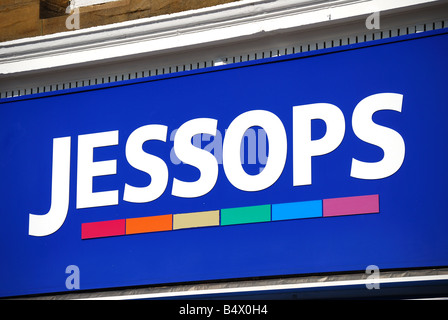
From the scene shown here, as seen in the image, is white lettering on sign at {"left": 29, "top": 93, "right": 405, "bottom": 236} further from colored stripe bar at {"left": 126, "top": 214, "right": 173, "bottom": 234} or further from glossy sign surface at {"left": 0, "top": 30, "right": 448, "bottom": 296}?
colored stripe bar at {"left": 126, "top": 214, "right": 173, "bottom": 234}

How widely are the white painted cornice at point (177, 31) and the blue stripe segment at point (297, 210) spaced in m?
1.43

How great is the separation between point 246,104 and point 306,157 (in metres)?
0.71

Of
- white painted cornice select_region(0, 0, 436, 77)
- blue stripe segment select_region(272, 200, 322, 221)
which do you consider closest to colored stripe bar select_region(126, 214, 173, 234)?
blue stripe segment select_region(272, 200, 322, 221)

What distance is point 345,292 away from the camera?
24.9ft

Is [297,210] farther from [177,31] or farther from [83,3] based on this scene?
[83,3]

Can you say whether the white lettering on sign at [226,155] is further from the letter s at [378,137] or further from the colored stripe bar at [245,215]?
the colored stripe bar at [245,215]

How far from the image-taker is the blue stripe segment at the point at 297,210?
774 centimetres

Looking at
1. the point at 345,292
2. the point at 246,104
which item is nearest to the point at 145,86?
the point at 246,104

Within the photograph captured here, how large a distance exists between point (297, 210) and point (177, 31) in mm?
1887

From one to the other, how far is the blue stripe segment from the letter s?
375 mm

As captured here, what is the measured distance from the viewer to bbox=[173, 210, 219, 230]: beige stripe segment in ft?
26.5

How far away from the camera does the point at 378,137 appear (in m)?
7.70

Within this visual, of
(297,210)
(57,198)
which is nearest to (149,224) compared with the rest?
(57,198)
